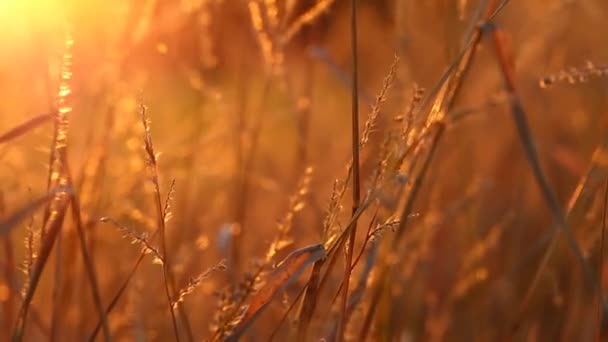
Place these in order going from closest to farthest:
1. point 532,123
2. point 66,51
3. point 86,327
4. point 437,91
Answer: point 66,51, point 437,91, point 86,327, point 532,123

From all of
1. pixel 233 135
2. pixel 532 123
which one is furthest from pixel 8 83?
pixel 532 123

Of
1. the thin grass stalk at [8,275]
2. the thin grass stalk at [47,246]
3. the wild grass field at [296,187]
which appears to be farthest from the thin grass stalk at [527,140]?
the thin grass stalk at [8,275]

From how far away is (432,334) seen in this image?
1.61 metres

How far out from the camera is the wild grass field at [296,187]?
82 centimetres

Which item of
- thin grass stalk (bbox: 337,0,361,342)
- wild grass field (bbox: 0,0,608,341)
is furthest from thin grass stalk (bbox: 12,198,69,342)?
thin grass stalk (bbox: 337,0,361,342)

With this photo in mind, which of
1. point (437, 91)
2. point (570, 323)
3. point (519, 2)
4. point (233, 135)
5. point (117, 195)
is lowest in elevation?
point (570, 323)

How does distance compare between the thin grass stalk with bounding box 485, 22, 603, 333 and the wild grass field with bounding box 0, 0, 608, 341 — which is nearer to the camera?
the thin grass stalk with bounding box 485, 22, 603, 333

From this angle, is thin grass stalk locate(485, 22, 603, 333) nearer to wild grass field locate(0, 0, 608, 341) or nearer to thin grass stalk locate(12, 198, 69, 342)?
wild grass field locate(0, 0, 608, 341)

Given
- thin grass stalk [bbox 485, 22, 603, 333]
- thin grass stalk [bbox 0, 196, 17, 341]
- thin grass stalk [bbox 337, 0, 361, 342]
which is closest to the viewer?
thin grass stalk [bbox 485, 22, 603, 333]

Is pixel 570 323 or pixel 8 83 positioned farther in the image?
pixel 8 83

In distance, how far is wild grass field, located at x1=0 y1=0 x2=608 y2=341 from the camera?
824 millimetres

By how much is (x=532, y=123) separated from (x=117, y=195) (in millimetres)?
1315

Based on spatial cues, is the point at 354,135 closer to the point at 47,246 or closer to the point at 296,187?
the point at 47,246

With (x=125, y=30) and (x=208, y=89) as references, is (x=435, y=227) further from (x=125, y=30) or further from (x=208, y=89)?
(x=125, y=30)
